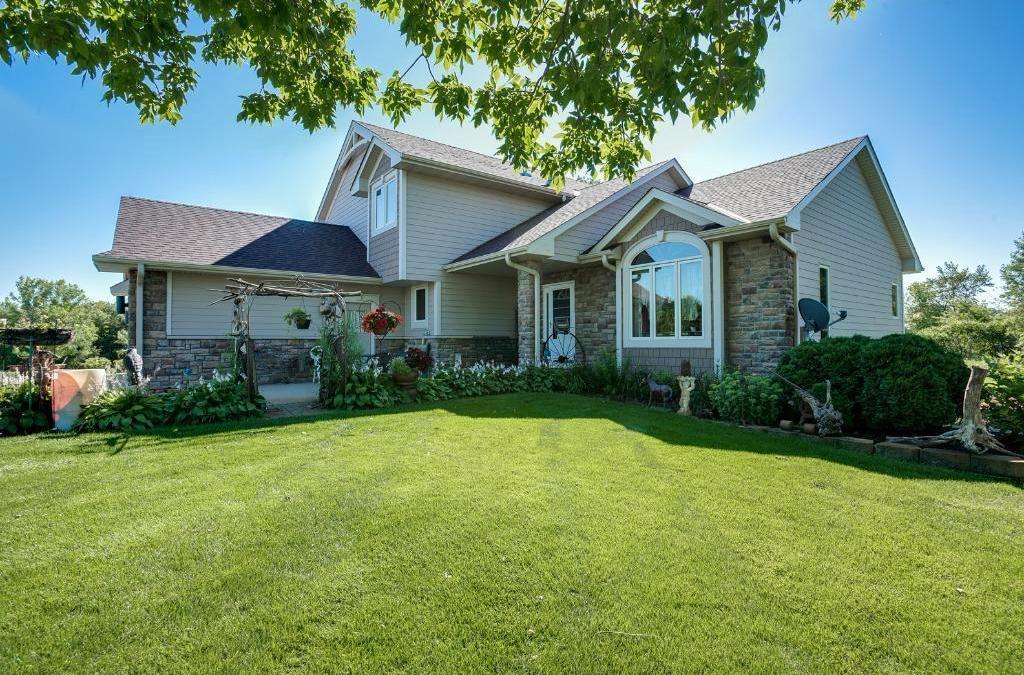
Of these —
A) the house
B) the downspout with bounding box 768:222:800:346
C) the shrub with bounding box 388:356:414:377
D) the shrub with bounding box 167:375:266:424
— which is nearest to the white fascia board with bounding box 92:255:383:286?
the house

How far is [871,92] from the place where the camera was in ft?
28.0

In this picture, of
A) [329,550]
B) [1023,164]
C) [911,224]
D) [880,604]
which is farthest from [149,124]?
[1023,164]

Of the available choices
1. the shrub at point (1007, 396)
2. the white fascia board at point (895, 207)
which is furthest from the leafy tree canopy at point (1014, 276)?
the shrub at point (1007, 396)

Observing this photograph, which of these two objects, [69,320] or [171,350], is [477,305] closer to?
[171,350]

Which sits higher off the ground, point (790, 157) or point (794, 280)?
point (790, 157)

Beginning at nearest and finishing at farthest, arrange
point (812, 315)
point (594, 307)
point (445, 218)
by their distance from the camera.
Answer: point (812, 315), point (594, 307), point (445, 218)

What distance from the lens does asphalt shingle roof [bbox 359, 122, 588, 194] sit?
12568 millimetres

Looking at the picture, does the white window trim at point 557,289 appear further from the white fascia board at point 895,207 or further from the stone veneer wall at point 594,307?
the white fascia board at point 895,207

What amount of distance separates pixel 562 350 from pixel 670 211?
169 inches

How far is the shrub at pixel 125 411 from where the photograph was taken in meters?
6.34

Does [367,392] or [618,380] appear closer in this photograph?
[367,392]

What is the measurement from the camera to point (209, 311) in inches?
451

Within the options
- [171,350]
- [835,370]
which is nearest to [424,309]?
[171,350]

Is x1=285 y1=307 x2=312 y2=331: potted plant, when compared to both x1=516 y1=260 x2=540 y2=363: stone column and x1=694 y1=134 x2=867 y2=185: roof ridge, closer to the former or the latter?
x1=516 y1=260 x2=540 y2=363: stone column
